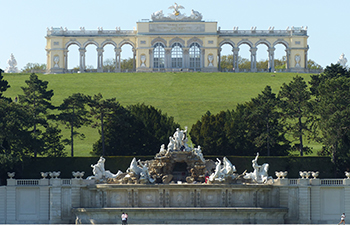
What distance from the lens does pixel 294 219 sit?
49.1m

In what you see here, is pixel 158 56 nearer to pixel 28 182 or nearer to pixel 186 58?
pixel 186 58

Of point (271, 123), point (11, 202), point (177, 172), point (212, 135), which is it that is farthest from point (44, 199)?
point (271, 123)

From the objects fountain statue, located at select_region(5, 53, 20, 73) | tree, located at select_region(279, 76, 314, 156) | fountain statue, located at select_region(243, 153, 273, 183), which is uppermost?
fountain statue, located at select_region(5, 53, 20, 73)

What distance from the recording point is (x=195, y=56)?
111 m

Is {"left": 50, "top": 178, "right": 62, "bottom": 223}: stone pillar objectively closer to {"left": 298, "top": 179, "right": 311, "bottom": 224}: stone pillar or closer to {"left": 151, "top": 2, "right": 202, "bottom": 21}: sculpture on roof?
{"left": 298, "top": 179, "right": 311, "bottom": 224}: stone pillar

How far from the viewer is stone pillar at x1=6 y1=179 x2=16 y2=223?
1980 inches

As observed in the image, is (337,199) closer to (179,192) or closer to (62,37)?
(179,192)

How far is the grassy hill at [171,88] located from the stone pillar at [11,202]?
1897 centimetres

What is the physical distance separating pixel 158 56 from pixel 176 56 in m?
2.50

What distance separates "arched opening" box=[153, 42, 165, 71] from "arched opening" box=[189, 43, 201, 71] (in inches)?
154

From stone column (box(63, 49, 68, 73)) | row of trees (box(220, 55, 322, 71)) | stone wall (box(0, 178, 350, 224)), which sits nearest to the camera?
stone wall (box(0, 178, 350, 224))

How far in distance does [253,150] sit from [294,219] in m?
14.4

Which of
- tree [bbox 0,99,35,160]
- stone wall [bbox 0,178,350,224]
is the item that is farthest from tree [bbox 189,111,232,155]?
tree [bbox 0,99,35,160]

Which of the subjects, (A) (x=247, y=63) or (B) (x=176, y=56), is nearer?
(B) (x=176, y=56)
